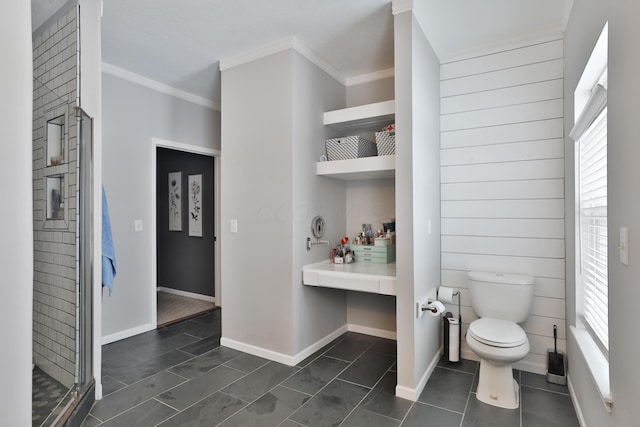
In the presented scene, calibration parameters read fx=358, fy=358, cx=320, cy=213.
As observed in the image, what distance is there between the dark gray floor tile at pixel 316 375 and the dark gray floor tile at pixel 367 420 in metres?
0.37

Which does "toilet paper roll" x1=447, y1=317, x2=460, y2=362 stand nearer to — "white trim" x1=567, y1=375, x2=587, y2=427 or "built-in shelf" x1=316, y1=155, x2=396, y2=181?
"white trim" x1=567, y1=375, x2=587, y2=427

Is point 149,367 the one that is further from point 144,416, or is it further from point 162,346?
point 144,416

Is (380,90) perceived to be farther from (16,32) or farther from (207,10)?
(16,32)

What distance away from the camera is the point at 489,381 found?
2.25m

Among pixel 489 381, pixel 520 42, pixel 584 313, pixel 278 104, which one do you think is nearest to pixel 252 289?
pixel 278 104

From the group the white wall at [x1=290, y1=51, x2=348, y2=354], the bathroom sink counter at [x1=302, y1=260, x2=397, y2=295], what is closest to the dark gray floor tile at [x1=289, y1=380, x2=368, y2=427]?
the white wall at [x1=290, y1=51, x2=348, y2=354]

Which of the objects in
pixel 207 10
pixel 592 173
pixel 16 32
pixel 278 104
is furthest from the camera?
pixel 278 104

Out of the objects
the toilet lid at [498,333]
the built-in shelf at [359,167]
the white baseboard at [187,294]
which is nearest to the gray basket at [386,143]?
the built-in shelf at [359,167]

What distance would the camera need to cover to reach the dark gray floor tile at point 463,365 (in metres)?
2.69

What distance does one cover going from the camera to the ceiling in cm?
234

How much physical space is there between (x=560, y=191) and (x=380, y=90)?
1.76m

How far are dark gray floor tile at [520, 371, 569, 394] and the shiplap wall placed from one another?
0.07m

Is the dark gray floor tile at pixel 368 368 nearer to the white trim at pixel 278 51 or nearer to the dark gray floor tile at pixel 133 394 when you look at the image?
the dark gray floor tile at pixel 133 394

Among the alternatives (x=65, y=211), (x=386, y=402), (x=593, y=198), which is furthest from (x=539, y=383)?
(x=65, y=211)
